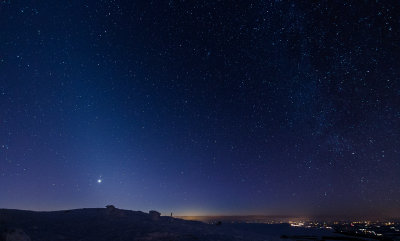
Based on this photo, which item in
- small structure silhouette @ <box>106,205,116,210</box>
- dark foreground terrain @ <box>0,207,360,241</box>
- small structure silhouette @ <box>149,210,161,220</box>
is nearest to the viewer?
dark foreground terrain @ <box>0,207,360,241</box>

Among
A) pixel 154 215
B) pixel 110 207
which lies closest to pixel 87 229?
pixel 110 207

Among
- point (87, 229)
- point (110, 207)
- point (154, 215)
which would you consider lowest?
point (87, 229)

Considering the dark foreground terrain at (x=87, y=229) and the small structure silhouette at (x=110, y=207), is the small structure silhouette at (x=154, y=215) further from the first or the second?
the small structure silhouette at (x=110, y=207)

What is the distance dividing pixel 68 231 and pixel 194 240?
7.81 meters

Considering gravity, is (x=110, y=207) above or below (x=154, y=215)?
above

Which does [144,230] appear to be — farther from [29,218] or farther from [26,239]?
[29,218]

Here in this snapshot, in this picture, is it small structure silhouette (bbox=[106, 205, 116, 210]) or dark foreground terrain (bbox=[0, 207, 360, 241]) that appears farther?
small structure silhouette (bbox=[106, 205, 116, 210])

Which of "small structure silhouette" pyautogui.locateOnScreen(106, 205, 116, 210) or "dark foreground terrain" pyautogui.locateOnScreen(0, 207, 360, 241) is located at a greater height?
"small structure silhouette" pyautogui.locateOnScreen(106, 205, 116, 210)

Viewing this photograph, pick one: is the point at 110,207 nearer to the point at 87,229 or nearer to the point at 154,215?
the point at 154,215

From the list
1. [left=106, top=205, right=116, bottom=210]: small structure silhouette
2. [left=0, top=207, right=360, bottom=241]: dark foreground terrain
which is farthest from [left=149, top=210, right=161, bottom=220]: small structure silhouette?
[left=106, top=205, right=116, bottom=210]: small structure silhouette

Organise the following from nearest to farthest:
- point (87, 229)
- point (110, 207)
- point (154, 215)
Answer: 1. point (87, 229)
2. point (110, 207)
3. point (154, 215)

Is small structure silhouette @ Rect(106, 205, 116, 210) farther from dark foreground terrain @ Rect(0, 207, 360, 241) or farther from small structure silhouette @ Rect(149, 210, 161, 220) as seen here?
small structure silhouette @ Rect(149, 210, 161, 220)

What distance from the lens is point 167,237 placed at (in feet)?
44.7

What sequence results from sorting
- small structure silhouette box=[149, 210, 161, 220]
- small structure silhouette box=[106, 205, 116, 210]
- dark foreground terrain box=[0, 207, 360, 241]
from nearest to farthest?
dark foreground terrain box=[0, 207, 360, 241] → small structure silhouette box=[106, 205, 116, 210] → small structure silhouette box=[149, 210, 161, 220]
